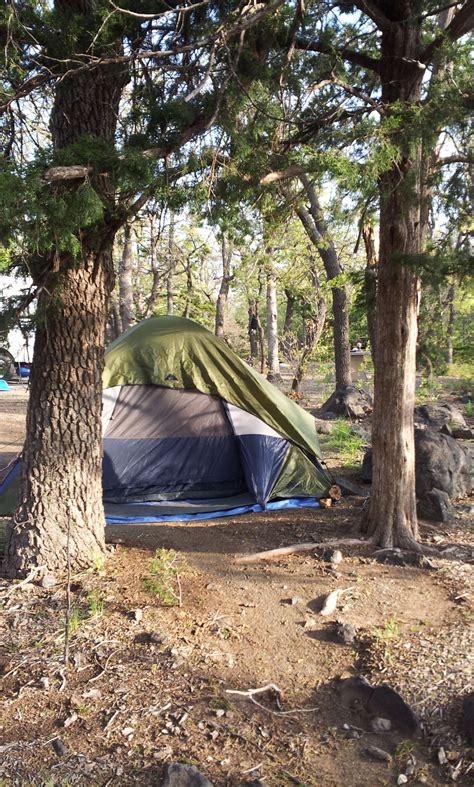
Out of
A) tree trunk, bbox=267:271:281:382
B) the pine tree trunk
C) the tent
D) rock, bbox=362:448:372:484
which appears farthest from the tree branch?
tree trunk, bbox=267:271:281:382

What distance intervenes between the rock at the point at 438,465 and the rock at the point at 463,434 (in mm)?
3304

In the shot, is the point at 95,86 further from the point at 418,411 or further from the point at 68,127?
the point at 418,411

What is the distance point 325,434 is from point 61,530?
21.5 feet

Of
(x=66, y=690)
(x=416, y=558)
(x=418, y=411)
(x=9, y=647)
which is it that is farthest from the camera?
(x=418, y=411)

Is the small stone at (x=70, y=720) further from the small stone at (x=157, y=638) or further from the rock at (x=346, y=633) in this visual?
the rock at (x=346, y=633)

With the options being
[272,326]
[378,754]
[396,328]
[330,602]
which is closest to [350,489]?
[396,328]

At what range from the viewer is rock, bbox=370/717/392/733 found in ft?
9.70

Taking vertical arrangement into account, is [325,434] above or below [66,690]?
above

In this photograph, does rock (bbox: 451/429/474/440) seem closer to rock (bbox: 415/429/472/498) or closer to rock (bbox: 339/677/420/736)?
rock (bbox: 415/429/472/498)

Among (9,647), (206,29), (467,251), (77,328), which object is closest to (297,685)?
(9,647)

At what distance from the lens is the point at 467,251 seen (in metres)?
4.66

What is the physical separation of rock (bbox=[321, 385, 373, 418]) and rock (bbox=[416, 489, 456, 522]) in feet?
20.3

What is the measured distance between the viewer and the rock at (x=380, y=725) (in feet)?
9.70

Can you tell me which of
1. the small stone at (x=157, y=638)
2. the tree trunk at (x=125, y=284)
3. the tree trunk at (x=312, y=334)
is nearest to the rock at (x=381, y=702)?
the small stone at (x=157, y=638)
